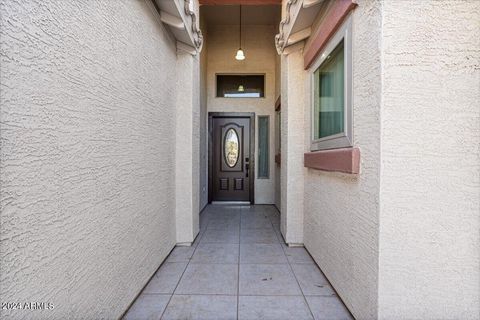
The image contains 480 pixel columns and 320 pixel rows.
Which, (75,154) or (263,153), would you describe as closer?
(75,154)

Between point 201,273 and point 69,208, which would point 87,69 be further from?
point 201,273

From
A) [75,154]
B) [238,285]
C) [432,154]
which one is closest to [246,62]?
[238,285]

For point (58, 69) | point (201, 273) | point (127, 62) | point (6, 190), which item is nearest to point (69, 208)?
point (6, 190)

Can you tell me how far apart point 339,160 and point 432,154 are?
A: 1.97ft

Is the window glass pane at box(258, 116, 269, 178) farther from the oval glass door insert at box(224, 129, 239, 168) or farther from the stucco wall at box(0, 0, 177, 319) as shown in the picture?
the stucco wall at box(0, 0, 177, 319)

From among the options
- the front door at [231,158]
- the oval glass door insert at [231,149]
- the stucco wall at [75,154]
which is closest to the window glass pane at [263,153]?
the front door at [231,158]

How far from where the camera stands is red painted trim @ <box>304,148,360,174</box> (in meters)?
1.71

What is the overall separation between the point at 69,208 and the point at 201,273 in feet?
5.33

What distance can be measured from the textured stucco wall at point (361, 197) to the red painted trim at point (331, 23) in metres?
0.12

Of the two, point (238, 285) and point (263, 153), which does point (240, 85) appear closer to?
point (263, 153)

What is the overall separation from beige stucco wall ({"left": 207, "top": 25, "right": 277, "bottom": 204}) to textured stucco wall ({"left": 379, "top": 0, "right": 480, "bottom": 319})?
15.1 ft

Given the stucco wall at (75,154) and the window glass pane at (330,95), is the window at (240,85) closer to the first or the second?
the window glass pane at (330,95)

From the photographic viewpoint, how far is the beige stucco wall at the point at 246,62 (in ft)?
19.8

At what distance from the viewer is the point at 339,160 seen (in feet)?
6.43
